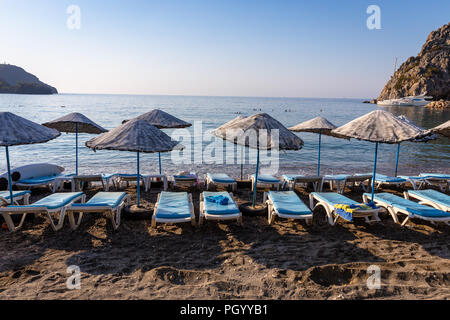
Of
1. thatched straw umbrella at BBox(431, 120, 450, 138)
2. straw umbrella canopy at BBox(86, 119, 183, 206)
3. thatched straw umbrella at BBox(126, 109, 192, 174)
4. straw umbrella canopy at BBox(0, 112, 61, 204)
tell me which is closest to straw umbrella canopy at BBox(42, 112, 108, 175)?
thatched straw umbrella at BBox(126, 109, 192, 174)

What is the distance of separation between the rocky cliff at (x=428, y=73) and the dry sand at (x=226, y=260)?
98.8m

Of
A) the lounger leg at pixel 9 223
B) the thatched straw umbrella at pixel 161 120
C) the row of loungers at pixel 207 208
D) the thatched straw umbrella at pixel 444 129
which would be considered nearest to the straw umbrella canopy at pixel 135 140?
the row of loungers at pixel 207 208

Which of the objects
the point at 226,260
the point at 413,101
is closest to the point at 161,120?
the point at 226,260

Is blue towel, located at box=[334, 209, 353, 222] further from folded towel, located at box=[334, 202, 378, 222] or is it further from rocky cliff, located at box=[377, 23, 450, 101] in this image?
rocky cliff, located at box=[377, 23, 450, 101]

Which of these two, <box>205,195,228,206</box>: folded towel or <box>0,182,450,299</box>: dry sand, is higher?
<box>205,195,228,206</box>: folded towel

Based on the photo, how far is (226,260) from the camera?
15.2 feet

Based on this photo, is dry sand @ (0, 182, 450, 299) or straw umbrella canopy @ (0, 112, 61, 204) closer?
dry sand @ (0, 182, 450, 299)

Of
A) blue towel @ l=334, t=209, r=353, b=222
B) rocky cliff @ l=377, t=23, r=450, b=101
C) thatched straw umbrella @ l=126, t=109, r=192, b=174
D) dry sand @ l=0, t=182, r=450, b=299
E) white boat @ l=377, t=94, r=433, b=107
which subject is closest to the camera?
dry sand @ l=0, t=182, r=450, b=299

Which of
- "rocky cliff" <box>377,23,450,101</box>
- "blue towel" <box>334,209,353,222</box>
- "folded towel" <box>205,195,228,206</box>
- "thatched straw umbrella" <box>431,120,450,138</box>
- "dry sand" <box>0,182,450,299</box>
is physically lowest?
"dry sand" <box>0,182,450,299</box>

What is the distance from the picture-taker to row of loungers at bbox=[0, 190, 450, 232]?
18.2 ft

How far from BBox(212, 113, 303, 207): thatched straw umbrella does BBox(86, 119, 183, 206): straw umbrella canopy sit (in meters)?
1.32

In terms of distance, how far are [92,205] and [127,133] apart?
1.58m
